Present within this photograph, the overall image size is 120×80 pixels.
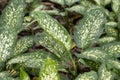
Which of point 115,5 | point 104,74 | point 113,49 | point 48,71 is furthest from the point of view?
point 115,5

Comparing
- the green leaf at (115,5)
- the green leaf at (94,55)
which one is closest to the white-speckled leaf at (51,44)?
the green leaf at (94,55)

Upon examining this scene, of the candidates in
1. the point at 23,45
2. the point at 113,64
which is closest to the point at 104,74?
the point at 113,64

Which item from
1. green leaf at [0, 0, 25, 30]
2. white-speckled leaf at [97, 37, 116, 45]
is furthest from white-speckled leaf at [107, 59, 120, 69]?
green leaf at [0, 0, 25, 30]

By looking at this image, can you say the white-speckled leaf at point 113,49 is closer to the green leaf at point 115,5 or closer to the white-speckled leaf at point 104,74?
the white-speckled leaf at point 104,74

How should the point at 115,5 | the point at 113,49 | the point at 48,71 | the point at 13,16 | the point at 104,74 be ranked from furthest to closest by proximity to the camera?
the point at 115,5 → the point at 13,16 → the point at 113,49 → the point at 104,74 → the point at 48,71

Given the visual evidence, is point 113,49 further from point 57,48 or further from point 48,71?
point 48,71

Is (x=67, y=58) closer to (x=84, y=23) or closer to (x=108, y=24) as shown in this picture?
(x=84, y=23)
